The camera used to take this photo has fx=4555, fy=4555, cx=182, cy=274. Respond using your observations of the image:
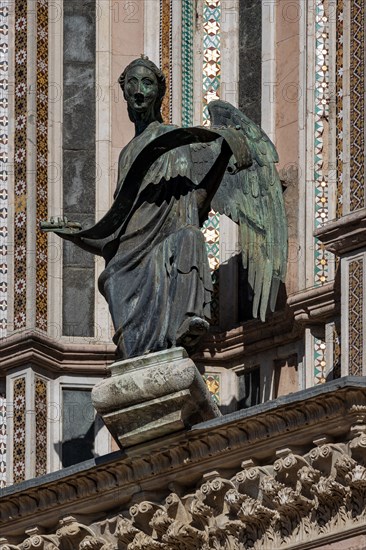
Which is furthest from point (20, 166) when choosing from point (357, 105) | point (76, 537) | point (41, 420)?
point (76, 537)

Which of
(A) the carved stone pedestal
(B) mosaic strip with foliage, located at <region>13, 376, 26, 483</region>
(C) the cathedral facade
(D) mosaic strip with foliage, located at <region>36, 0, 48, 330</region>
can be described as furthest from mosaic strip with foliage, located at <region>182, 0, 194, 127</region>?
(A) the carved stone pedestal

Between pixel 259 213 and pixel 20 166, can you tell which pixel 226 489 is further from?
pixel 20 166

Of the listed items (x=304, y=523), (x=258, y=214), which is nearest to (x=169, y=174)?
(x=258, y=214)

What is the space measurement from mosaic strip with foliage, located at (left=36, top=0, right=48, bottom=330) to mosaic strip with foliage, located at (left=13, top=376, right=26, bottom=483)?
325mm

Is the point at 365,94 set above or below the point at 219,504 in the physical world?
above

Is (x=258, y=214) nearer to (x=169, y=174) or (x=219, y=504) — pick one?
(x=169, y=174)

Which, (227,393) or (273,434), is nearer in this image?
(273,434)

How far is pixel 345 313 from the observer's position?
19766 millimetres

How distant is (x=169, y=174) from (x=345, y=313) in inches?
40.0

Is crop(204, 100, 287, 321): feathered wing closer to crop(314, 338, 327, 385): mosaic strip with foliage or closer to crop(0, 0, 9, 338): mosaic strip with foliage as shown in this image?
crop(314, 338, 327, 385): mosaic strip with foliage

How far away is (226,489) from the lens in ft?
62.5

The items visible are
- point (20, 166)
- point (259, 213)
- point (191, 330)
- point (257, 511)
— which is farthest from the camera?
point (20, 166)

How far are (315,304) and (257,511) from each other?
5.60 feet

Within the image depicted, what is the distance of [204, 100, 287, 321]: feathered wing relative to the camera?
2020 cm
